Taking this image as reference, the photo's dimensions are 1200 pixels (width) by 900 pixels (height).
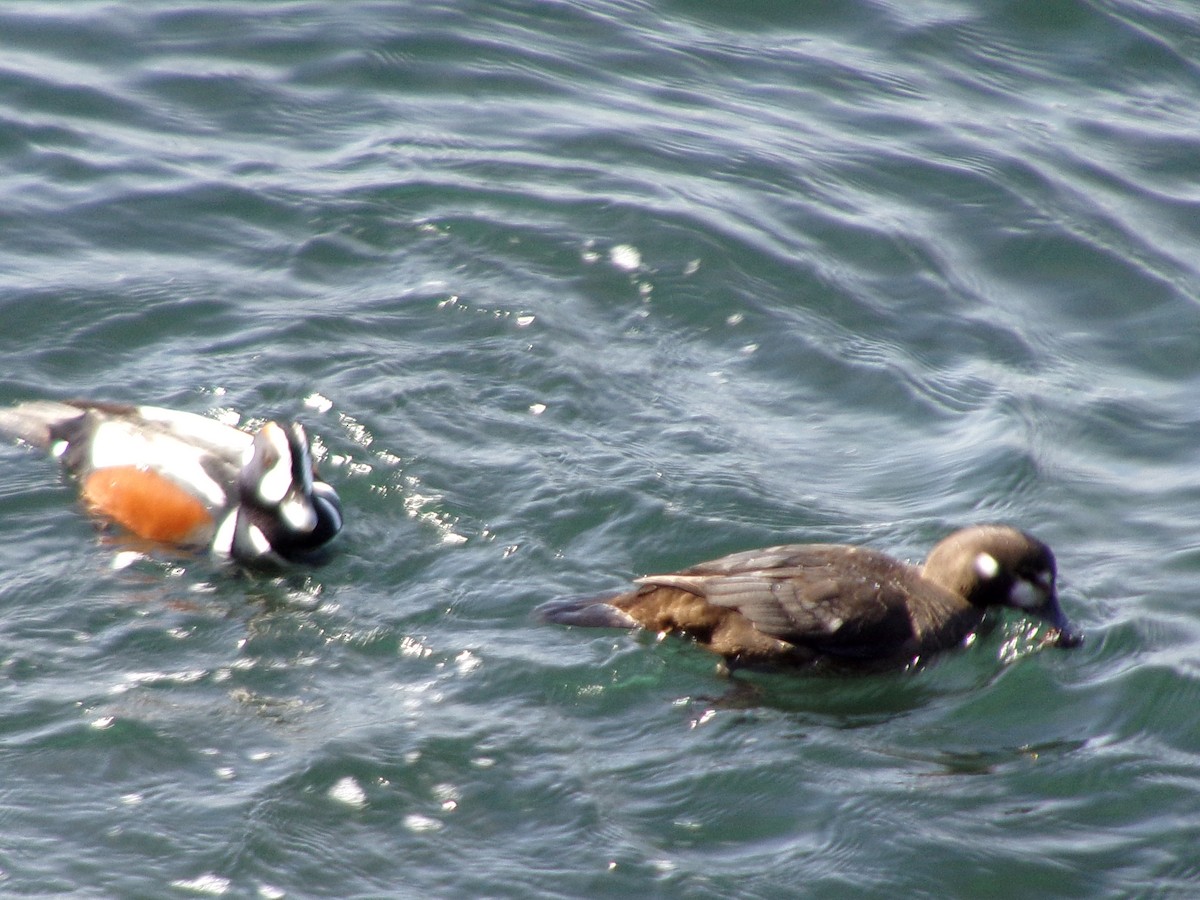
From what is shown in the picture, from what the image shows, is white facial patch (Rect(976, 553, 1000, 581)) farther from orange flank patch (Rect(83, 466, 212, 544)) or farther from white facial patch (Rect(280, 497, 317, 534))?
orange flank patch (Rect(83, 466, 212, 544))

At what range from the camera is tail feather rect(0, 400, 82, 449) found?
865cm

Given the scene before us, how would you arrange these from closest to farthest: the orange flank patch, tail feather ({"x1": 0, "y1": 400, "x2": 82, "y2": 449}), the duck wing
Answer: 1. the duck wing
2. the orange flank patch
3. tail feather ({"x1": 0, "y1": 400, "x2": 82, "y2": 449})

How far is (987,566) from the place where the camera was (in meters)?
7.85

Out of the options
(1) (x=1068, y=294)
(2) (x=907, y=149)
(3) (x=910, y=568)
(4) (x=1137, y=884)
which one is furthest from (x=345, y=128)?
(4) (x=1137, y=884)

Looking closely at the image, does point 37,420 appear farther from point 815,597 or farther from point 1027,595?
point 1027,595

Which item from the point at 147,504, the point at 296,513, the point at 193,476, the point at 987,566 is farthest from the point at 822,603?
the point at 147,504

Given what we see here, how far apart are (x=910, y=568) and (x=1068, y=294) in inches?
153

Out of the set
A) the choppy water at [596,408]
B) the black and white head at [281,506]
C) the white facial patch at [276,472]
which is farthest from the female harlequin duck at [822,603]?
the white facial patch at [276,472]

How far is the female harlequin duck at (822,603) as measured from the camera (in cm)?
749

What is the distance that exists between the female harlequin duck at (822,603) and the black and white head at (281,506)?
1324mm

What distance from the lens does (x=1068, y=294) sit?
1102 centimetres

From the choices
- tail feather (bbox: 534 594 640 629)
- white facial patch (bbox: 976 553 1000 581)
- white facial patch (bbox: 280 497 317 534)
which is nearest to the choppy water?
tail feather (bbox: 534 594 640 629)

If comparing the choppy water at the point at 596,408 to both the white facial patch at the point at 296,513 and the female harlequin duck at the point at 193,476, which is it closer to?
the female harlequin duck at the point at 193,476

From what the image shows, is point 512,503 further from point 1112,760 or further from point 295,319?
point 1112,760
